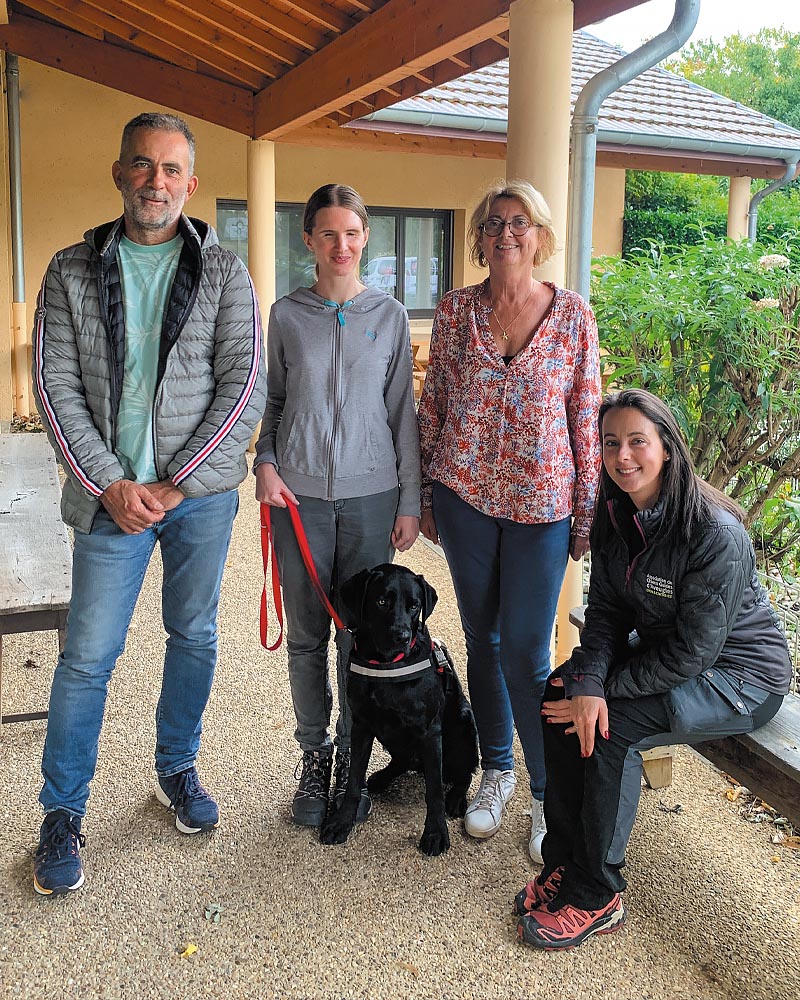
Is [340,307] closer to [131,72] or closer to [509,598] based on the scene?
[509,598]

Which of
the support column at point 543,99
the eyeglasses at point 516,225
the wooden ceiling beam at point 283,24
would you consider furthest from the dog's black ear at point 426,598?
the wooden ceiling beam at point 283,24

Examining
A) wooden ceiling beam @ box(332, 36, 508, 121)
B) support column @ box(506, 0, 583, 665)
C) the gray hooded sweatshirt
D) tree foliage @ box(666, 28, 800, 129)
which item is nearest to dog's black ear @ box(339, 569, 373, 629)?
the gray hooded sweatshirt

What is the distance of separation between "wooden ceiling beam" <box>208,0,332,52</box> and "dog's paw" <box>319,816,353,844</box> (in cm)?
497

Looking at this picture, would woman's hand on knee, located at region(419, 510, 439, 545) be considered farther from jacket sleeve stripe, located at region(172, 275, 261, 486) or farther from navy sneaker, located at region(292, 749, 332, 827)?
navy sneaker, located at region(292, 749, 332, 827)

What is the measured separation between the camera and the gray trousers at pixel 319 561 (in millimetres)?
2740

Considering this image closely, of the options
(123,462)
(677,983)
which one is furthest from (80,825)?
(677,983)

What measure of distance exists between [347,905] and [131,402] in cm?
147

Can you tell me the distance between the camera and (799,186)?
100 ft

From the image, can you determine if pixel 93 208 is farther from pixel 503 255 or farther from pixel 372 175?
pixel 503 255

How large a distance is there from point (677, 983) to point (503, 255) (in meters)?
1.88

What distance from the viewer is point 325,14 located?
18.4 ft

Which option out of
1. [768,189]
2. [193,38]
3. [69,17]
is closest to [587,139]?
[193,38]

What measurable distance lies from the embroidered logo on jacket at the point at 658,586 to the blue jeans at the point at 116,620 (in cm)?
114

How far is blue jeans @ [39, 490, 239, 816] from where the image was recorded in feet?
8.30
